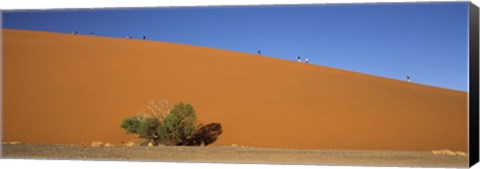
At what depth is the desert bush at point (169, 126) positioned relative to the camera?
17875 mm

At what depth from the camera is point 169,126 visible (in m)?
17.9

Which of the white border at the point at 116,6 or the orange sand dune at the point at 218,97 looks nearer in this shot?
the white border at the point at 116,6

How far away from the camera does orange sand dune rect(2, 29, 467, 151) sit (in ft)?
54.1

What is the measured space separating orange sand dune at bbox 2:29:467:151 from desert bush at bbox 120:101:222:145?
45 cm

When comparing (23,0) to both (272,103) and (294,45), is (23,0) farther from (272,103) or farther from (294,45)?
(272,103)

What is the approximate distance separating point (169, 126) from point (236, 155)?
2.08m

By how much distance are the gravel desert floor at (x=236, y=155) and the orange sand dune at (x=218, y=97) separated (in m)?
0.48

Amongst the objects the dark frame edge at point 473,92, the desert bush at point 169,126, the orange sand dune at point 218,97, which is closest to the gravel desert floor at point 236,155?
the orange sand dune at point 218,97

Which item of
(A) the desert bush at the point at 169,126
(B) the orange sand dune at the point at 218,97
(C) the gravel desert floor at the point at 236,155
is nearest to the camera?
(C) the gravel desert floor at the point at 236,155

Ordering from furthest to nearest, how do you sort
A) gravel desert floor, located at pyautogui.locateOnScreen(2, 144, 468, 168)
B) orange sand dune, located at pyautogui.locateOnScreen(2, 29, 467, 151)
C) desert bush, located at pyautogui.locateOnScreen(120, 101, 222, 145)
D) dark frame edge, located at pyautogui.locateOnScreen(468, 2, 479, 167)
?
desert bush, located at pyautogui.locateOnScreen(120, 101, 222, 145) < orange sand dune, located at pyautogui.locateOnScreen(2, 29, 467, 151) < gravel desert floor, located at pyautogui.locateOnScreen(2, 144, 468, 168) < dark frame edge, located at pyautogui.locateOnScreen(468, 2, 479, 167)

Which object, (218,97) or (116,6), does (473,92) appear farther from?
(218,97)

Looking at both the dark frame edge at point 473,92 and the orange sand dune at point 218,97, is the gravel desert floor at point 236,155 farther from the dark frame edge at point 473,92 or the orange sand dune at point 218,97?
the dark frame edge at point 473,92

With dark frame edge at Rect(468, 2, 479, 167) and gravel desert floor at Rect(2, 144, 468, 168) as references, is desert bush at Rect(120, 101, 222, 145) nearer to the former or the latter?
gravel desert floor at Rect(2, 144, 468, 168)

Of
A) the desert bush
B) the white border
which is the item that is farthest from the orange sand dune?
the white border
